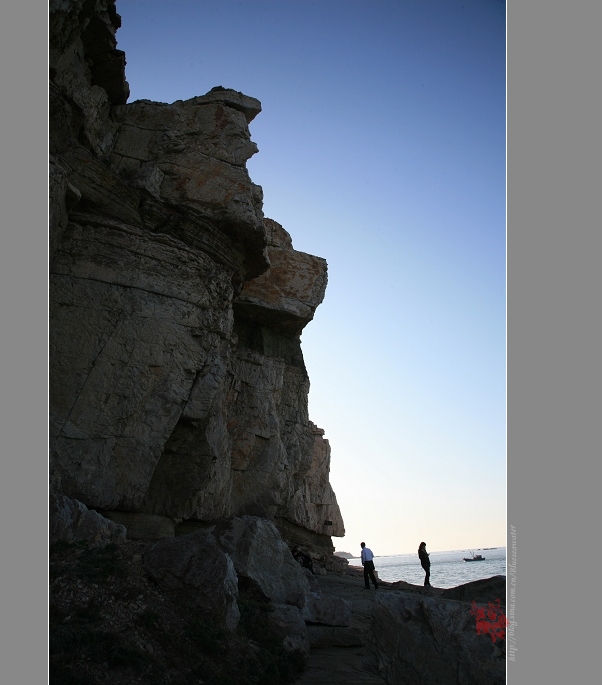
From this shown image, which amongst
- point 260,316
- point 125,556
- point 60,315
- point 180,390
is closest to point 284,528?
Result: point 260,316

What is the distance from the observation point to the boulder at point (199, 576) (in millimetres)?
8398

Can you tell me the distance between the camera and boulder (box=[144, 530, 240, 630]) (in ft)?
27.6

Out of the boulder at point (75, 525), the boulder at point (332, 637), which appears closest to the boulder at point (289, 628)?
the boulder at point (332, 637)

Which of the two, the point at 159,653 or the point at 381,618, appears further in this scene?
the point at 381,618

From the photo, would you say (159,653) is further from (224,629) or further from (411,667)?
(411,667)

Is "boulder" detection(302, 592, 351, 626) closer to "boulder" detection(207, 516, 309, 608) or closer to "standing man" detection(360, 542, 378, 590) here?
"boulder" detection(207, 516, 309, 608)

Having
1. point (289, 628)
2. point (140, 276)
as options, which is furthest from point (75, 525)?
point (140, 276)

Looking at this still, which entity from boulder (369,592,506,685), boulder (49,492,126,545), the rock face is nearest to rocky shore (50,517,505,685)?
boulder (369,592,506,685)

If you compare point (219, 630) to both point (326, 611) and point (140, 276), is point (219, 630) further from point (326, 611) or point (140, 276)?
point (140, 276)
